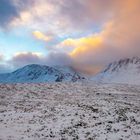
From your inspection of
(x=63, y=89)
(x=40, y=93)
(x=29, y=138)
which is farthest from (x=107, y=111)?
(x=63, y=89)

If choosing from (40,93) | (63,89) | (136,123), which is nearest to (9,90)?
(40,93)

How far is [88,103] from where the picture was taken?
55.3 meters

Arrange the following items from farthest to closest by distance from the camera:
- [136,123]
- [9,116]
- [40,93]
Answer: [40,93] < [9,116] < [136,123]

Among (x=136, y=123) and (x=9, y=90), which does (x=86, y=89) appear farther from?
(x=136, y=123)

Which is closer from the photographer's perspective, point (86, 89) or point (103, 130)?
point (103, 130)

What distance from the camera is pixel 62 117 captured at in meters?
43.2

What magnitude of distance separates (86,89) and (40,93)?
13.4m

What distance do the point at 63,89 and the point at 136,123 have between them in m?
33.9

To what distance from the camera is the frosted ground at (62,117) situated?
3481 cm

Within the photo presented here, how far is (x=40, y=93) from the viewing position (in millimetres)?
65625

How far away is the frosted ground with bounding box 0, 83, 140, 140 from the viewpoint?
3481 centimetres

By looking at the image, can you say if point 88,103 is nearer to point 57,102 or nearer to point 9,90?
point 57,102

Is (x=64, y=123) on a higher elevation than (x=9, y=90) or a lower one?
lower

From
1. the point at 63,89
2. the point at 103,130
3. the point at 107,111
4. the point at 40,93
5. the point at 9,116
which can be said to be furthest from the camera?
the point at 63,89
